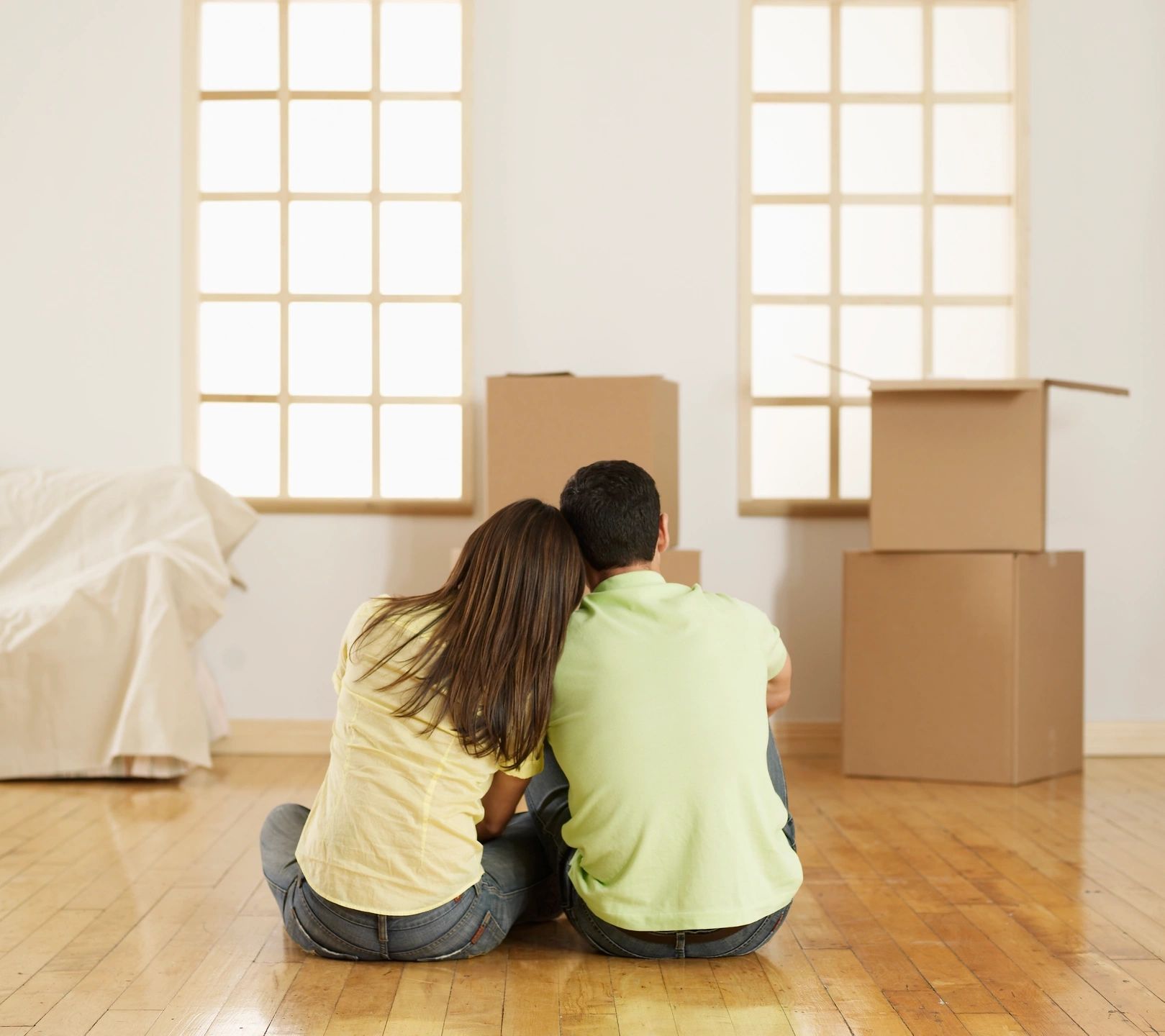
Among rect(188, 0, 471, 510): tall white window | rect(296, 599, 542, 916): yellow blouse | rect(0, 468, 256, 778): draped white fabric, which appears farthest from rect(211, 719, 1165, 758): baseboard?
rect(296, 599, 542, 916): yellow blouse

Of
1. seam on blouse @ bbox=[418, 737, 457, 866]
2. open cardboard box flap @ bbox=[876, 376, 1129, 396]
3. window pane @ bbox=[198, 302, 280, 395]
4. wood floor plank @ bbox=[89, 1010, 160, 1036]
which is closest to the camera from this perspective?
wood floor plank @ bbox=[89, 1010, 160, 1036]

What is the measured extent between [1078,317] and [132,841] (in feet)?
9.67

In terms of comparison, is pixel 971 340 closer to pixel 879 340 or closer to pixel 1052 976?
pixel 879 340

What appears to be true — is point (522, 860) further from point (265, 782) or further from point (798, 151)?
point (798, 151)

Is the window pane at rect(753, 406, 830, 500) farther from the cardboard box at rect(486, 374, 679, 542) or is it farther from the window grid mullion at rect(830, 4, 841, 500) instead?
the cardboard box at rect(486, 374, 679, 542)

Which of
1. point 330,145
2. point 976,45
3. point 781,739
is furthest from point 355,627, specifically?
point 976,45

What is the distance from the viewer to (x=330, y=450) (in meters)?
3.78

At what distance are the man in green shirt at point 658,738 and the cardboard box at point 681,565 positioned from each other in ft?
4.62

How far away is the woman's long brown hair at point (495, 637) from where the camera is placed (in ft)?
5.57

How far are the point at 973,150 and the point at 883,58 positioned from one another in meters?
0.39

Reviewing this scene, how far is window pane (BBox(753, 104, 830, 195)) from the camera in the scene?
3.75 meters

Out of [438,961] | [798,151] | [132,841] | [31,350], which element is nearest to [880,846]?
[438,961]

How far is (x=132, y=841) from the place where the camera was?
267 centimetres

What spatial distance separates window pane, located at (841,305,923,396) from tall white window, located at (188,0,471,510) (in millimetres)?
1158
